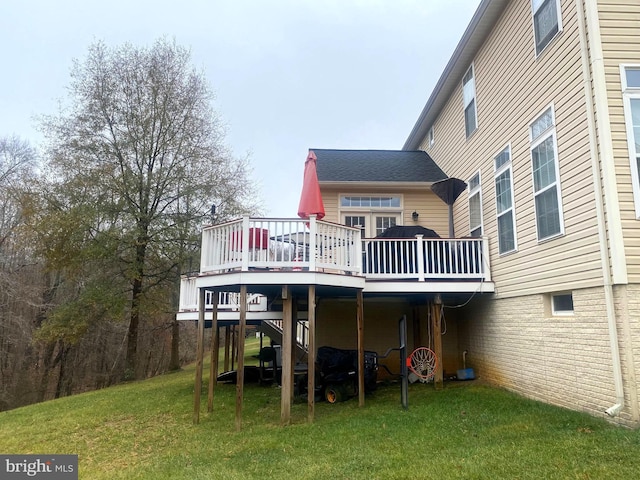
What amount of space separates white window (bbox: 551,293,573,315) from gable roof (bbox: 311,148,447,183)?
5.19 meters

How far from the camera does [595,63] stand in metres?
5.23

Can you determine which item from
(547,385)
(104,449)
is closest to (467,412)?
(547,385)

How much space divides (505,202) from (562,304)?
7.49 feet

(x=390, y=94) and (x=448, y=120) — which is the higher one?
(x=390, y=94)

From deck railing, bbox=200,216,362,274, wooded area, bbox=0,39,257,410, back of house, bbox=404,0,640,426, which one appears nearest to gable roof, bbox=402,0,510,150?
back of house, bbox=404,0,640,426

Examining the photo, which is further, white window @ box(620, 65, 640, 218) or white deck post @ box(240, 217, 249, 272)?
white deck post @ box(240, 217, 249, 272)

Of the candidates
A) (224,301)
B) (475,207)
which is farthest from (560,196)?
(224,301)

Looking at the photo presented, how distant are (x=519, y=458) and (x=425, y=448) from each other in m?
1.03

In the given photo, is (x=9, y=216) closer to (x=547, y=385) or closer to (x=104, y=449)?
(x=104, y=449)

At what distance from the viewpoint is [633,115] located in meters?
5.11

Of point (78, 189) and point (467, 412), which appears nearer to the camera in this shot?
point (467, 412)

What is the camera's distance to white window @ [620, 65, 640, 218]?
4.97m

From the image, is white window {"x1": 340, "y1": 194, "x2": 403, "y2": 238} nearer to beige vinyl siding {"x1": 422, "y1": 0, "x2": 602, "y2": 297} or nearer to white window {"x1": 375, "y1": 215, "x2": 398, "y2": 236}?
white window {"x1": 375, "y1": 215, "x2": 398, "y2": 236}

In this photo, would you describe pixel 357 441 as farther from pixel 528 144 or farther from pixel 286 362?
pixel 528 144
